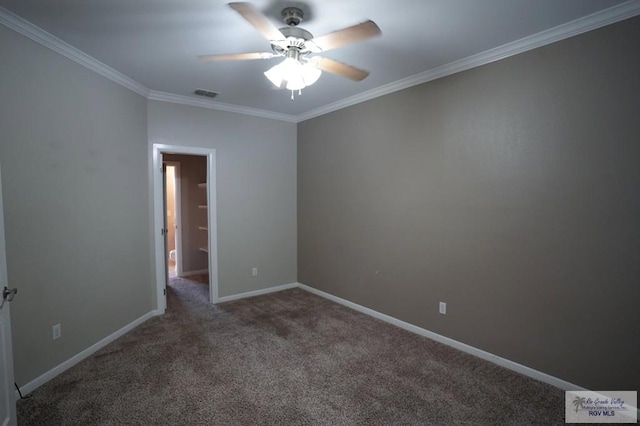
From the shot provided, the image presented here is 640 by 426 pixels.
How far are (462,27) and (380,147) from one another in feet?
5.08

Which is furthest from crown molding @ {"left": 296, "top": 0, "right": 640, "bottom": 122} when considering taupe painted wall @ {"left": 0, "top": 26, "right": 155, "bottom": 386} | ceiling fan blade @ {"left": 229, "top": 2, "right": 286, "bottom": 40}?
taupe painted wall @ {"left": 0, "top": 26, "right": 155, "bottom": 386}

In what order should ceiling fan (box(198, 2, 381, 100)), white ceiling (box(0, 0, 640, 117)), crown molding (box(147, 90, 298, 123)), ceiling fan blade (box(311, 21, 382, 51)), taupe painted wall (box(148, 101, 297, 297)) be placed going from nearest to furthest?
1. ceiling fan blade (box(311, 21, 382, 51))
2. ceiling fan (box(198, 2, 381, 100))
3. white ceiling (box(0, 0, 640, 117))
4. crown molding (box(147, 90, 298, 123))
5. taupe painted wall (box(148, 101, 297, 297))

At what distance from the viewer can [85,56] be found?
277 cm

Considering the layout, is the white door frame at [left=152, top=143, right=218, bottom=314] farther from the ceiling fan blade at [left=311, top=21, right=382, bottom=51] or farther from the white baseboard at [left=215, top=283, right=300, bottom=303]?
the ceiling fan blade at [left=311, top=21, right=382, bottom=51]

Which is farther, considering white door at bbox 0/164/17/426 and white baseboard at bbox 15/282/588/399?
white baseboard at bbox 15/282/588/399

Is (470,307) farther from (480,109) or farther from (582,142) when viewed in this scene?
(480,109)

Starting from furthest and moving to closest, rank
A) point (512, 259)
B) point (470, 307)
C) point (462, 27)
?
point (470, 307), point (512, 259), point (462, 27)

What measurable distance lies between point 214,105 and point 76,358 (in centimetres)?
310

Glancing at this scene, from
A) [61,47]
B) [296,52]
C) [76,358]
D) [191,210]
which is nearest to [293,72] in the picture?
[296,52]

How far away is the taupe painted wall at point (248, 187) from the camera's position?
4.10 m

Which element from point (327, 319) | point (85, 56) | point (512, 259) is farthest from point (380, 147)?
point (85, 56)

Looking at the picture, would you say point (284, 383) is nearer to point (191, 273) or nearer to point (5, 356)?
point (5, 356)

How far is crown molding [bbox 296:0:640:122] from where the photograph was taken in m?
2.09

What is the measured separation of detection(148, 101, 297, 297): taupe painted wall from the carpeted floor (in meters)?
1.14
